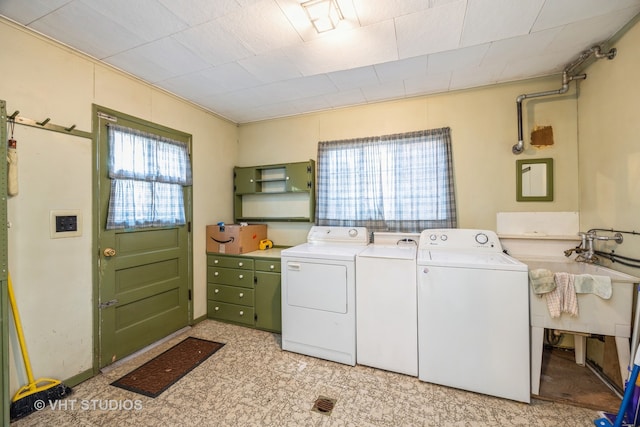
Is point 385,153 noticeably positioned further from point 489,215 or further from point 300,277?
point 300,277

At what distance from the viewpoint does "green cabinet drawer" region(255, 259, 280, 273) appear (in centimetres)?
288

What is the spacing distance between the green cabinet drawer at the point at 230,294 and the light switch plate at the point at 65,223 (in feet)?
5.08

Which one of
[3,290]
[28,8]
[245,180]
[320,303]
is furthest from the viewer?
[245,180]

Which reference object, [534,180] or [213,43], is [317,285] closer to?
[213,43]

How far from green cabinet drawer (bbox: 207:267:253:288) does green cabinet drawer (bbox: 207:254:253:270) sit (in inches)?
2.0

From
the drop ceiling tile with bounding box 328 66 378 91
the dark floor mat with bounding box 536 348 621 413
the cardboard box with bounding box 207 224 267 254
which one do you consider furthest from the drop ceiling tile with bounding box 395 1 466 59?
the dark floor mat with bounding box 536 348 621 413

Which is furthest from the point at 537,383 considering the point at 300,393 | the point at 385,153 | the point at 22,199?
the point at 22,199

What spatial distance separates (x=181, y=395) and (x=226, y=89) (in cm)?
289

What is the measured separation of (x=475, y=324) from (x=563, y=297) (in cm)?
60

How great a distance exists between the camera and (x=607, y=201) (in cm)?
200

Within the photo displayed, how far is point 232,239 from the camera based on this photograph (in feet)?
10.2

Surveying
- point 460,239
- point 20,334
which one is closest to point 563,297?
point 460,239

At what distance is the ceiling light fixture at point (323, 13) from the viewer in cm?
156

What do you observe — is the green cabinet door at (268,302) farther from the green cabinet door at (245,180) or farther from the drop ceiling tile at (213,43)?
the drop ceiling tile at (213,43)
